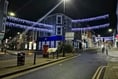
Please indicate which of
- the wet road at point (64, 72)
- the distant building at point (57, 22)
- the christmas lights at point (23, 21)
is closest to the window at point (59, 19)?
the distant building at point (57, 22)

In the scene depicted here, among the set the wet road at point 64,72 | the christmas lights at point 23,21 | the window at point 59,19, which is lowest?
the wet road at point 64,72

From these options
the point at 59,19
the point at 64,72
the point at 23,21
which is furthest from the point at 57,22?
the point at 64,72

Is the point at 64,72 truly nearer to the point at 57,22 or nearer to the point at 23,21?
the point at 23,21

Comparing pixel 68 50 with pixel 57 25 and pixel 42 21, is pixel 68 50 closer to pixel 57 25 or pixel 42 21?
pixel 57 25

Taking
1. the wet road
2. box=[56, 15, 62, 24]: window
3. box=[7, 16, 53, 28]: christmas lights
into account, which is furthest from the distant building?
the wet road

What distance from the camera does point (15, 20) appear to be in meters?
52.6

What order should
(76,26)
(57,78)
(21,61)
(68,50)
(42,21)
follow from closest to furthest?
(57,78), (21,61), (68,50), (42,21), (76,26)

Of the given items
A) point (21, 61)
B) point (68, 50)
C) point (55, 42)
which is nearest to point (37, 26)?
point (55, 42)

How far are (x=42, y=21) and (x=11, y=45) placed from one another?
14501 mm

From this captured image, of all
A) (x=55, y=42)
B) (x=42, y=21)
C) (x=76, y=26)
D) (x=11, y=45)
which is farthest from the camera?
(x=76, y=26)

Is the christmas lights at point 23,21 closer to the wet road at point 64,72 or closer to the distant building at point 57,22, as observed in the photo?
the distant building at point 57,22

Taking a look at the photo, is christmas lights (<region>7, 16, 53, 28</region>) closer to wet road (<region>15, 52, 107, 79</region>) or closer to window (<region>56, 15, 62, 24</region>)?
window (<region>56, 15, 62, 24</region>)

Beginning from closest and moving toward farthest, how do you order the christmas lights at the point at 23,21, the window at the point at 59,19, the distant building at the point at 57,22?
the christmas lights at the point at 23,21, the distant building at the point at 57,22, the window at the point at 59,19

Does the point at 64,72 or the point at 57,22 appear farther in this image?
the point at 57,22
